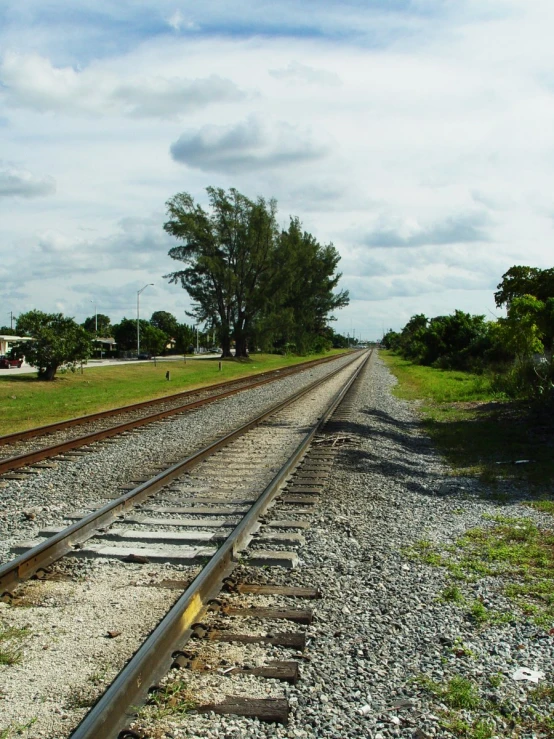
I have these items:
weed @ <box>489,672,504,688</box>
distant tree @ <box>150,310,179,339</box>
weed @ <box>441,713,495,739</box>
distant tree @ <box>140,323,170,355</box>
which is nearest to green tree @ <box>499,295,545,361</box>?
weed @ <box>489,672,504,688</box>

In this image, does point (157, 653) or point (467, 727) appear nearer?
point (467, 727)

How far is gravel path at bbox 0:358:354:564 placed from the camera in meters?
7.47

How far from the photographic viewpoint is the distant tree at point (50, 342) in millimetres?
30438

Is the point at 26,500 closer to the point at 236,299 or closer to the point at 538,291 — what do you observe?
the point at 538,291

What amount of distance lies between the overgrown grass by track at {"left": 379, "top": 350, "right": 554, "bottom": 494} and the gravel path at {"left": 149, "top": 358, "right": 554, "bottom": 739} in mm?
2627

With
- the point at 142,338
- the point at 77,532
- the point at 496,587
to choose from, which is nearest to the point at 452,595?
the point at 496,587

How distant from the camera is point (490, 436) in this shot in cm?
1480

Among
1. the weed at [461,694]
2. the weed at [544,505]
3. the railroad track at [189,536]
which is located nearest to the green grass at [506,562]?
the weed at [544,505]

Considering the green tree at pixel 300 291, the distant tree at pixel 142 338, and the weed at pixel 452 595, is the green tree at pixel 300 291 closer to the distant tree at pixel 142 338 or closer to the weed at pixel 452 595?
the distant tree at pixel 142 338

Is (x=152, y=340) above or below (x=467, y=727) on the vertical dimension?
above

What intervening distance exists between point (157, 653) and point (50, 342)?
2833 cm

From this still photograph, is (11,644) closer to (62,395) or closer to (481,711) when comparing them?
(481,711)

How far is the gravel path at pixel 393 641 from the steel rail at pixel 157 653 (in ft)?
0.81

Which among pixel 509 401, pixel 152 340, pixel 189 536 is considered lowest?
pixel 189 536
